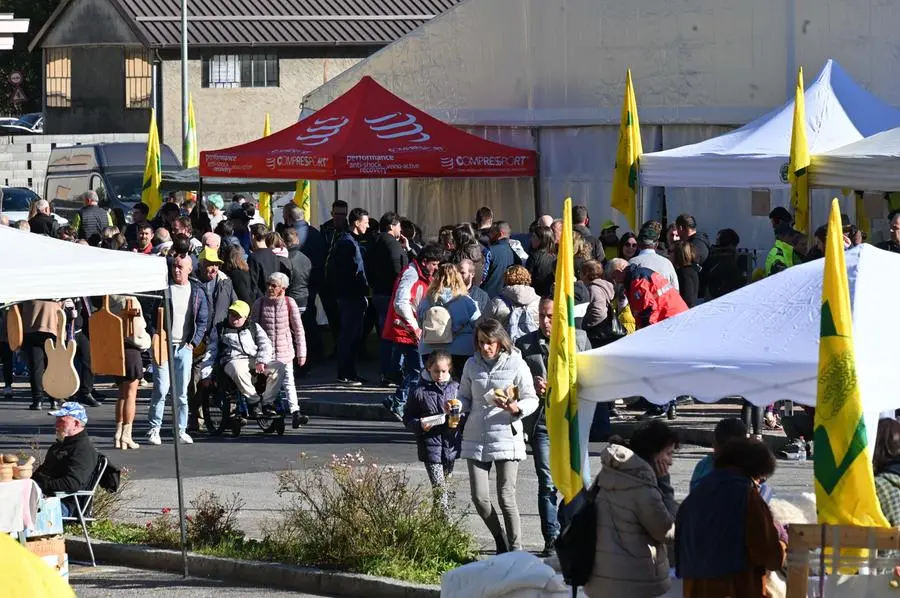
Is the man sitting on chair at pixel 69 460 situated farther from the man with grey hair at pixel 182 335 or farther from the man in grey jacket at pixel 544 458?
the man with grey hair at pixel 182 335

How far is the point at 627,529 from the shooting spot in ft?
26.0

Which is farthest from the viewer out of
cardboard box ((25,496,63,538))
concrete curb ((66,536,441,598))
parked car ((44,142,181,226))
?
parked car ((44,142,181,226))

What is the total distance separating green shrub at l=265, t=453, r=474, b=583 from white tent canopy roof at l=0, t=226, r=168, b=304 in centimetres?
175

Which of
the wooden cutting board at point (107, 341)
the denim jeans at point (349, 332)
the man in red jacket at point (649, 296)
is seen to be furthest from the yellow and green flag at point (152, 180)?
the wooden cutting board at point (107, 341)

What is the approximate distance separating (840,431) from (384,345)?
1046 centimetres

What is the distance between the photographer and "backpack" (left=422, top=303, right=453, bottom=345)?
1480 centimetres

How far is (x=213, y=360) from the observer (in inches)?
639

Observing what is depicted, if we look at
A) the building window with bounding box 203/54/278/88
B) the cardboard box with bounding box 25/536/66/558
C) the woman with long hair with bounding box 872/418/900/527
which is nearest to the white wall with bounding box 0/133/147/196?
the building window with bounding box 203/54/278/88

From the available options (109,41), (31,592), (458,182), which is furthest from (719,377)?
(109,41)

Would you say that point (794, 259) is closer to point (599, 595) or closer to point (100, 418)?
point (100, 418)

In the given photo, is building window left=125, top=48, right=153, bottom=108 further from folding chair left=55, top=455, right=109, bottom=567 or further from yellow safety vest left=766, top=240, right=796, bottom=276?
folding chair left=55, top=455, right=109, bottom=567

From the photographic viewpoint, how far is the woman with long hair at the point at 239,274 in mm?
17641

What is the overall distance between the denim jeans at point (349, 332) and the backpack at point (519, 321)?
5.08m

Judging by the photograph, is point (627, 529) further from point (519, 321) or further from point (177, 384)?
point (177, 384)
